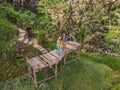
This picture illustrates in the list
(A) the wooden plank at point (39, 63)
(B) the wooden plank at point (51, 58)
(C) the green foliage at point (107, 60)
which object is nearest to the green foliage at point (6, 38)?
(A) the wooden plank at point (39, 63)

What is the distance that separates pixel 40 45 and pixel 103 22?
542cm

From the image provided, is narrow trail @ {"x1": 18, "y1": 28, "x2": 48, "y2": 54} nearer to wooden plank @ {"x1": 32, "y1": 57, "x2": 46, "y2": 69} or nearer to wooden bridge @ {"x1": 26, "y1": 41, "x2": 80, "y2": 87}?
wooden bridge @ {"x1": 26, "y1": 41, "x2": 80, "y2": 87}

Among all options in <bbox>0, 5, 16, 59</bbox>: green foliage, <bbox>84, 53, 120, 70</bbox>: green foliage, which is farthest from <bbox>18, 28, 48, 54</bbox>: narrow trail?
<bbox>84, 53, 120, 70</bbox>: green foliage

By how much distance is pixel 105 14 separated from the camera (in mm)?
14961

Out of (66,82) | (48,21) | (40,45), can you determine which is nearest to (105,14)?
(48,21)

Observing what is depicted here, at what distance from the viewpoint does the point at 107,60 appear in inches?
494

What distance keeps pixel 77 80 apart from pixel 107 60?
3.02 meters

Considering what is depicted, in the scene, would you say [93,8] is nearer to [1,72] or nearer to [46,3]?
[46,3]

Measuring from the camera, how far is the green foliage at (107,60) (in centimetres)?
1232

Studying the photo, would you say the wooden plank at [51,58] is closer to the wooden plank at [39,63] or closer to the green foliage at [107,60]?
the wooden plank at [39,63]

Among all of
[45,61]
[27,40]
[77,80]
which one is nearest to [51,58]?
[45,61]

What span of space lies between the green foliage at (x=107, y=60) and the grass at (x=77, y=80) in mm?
506

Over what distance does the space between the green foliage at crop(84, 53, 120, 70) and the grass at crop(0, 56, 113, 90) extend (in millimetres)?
506

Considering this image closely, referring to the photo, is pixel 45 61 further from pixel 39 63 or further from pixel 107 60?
pixel 107 60
